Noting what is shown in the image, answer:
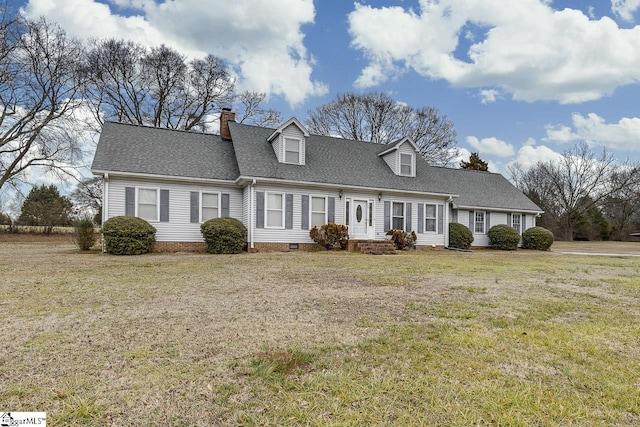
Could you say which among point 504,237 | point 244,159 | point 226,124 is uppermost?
point 226,124

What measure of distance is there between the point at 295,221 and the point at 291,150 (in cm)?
334

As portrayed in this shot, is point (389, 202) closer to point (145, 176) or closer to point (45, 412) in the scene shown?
point (145, 176)

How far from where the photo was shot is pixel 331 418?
2.38 m

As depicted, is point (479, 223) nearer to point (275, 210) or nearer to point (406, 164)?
point (406, 164)

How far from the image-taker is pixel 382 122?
33844mm

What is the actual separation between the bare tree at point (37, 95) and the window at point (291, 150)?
17428 millimetres

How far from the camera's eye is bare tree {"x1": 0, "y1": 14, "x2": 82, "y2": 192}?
22.6 m

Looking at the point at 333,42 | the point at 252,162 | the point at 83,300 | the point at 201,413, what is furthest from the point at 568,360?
the point at 333,42

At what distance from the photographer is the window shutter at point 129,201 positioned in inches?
559

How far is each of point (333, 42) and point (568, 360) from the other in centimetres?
1719

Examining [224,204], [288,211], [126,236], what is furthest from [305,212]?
[126,236]

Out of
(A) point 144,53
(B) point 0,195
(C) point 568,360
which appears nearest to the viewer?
(C) point 568,360

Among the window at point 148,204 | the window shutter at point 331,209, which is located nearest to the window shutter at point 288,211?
the window shutter at point 331,209

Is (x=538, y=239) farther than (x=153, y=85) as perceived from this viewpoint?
No
